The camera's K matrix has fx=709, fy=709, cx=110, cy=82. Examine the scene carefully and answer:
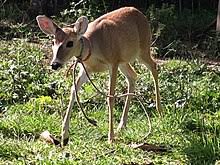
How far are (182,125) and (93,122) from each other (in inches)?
37.5

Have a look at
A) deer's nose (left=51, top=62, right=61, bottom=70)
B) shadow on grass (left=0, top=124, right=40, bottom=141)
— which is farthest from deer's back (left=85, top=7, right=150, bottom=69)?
shadow on grass (left=0, top=124, right=40, bottom=141)

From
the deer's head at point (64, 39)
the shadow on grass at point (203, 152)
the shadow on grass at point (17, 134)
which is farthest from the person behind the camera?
the shadow on grass at point (17, 134)

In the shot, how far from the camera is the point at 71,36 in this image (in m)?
6.75

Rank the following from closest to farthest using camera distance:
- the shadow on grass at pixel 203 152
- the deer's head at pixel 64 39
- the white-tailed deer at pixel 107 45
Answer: the shadow on grass at pixel 203 152
the deer's head at pixel 64 39
the white-tailed deer at pixel 107 45

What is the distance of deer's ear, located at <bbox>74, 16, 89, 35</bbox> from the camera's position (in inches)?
267

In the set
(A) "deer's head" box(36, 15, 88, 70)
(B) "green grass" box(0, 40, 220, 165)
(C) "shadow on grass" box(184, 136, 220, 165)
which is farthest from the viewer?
(A) "deer's head" box(36, 15, 88, 70)

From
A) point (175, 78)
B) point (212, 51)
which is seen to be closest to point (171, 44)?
point (212, 51)

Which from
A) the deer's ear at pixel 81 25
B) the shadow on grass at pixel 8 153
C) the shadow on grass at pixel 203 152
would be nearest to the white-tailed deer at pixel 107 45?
the deer's ear at pixel 81 25

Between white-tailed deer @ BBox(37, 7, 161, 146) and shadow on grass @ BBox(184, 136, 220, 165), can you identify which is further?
white-tailed deer @ BBox(37, 7, 161, 146)

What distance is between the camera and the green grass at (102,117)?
6438mm

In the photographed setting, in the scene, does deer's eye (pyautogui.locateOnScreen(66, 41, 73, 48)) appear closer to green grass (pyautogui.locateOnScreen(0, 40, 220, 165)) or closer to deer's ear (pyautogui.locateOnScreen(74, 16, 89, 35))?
deer's ear (pyautogui.locateOnScreen(74, 16, 89, 35))

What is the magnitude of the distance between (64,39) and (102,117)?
162cm

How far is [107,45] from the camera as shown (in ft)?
23.9

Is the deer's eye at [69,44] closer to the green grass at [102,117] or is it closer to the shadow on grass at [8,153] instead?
the green grass at [102,117]
